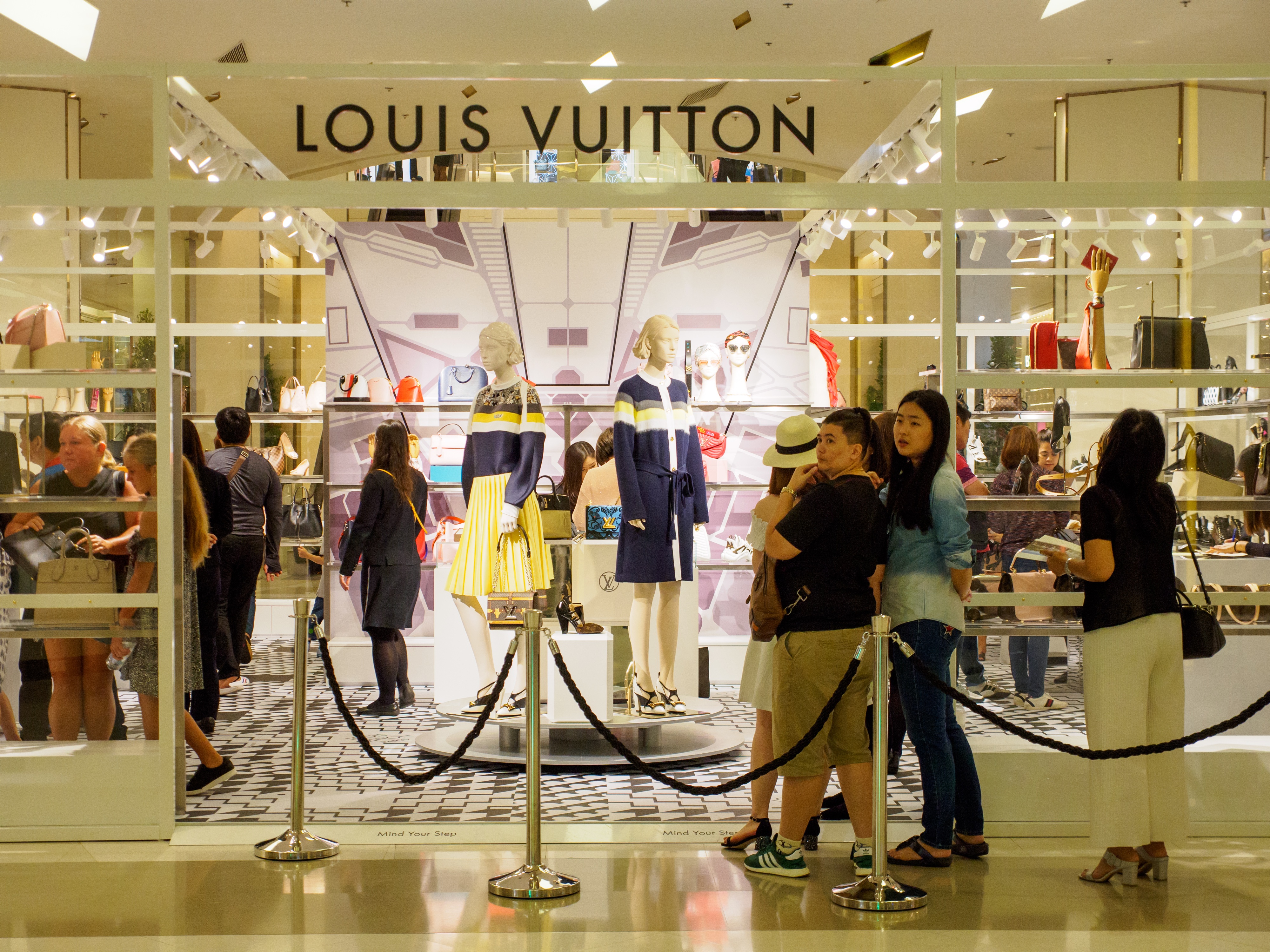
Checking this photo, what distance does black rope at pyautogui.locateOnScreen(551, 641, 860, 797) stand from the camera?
11.8ft

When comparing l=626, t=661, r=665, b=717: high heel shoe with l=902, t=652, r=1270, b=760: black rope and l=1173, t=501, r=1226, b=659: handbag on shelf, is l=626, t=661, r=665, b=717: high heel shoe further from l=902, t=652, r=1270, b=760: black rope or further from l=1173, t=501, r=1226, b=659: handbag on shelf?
l=1173, t=501, r=1226, b=659: handbag on shelf

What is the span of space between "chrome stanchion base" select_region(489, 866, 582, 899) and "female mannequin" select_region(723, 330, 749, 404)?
182 inches

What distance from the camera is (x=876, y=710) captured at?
3.53 m

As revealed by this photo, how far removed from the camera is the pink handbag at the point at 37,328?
14.9ft

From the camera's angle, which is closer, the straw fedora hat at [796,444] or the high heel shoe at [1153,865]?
the high heel shoe at [1153,865]

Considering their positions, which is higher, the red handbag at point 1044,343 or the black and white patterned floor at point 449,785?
the red handbag at point 1044,343

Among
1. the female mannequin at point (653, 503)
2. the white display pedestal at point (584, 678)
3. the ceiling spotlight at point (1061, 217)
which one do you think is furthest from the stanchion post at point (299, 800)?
the ceiling spotlight at point (1061, 217)

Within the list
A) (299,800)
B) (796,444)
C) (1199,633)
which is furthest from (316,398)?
(1199,633)

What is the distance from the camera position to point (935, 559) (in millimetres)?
3875

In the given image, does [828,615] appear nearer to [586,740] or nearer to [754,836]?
[754,836]

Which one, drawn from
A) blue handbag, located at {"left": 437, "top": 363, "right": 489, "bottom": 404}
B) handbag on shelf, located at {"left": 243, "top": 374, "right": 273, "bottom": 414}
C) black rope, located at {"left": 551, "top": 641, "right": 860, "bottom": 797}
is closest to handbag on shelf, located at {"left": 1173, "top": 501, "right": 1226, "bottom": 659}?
black rope, located at {"left": 551, "top": 641, "right": 860, "bottom": 797}

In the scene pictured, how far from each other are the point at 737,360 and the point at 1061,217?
11.6 ft

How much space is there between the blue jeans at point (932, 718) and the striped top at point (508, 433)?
2.52 meters

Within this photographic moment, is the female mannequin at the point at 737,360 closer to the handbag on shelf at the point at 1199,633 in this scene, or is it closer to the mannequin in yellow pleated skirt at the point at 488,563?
the mannequin in yellow pleated skirt at the point at 488,563
